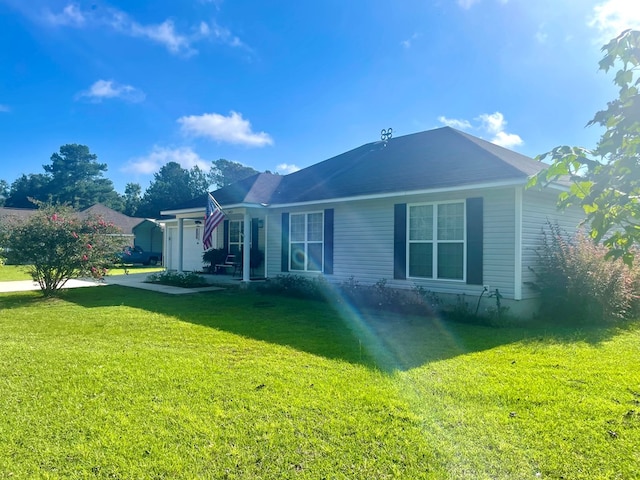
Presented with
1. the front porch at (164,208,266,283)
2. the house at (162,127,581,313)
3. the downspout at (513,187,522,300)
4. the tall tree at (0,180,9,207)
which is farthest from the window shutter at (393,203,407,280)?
the tall tree at (0,180,9,207)

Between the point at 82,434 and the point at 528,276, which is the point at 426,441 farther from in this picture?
the point at 528,276

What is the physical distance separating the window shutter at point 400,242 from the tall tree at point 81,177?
57667 mm

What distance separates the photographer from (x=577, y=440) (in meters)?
2.99

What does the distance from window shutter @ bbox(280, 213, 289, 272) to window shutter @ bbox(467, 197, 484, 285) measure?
18.4 feet

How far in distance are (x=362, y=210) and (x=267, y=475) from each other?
8.32 metres

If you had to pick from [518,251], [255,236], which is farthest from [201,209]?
[518,251]

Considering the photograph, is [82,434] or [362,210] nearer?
[82,434]

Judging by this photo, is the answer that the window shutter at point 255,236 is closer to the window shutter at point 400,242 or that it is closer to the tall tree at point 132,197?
the window shutter at point 400,242

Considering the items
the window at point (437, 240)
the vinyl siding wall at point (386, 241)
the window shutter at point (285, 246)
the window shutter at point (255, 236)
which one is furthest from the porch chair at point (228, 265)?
the window at point (437, 240)

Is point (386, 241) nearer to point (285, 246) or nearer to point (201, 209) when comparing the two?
point (285, 246)

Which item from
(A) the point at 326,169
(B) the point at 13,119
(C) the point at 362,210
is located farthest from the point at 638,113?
(B) the point at 13,119

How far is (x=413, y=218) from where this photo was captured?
30.9 feet

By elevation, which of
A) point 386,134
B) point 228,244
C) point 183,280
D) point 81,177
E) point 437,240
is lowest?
point 183,280

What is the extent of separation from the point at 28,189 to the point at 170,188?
21066 millimetres
